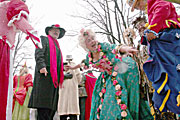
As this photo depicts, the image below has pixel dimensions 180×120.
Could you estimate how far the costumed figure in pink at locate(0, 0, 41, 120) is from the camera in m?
2.46

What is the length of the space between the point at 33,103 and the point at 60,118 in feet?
8.71

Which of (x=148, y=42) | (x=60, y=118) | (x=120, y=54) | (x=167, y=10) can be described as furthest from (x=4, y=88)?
(x=60, y=118)

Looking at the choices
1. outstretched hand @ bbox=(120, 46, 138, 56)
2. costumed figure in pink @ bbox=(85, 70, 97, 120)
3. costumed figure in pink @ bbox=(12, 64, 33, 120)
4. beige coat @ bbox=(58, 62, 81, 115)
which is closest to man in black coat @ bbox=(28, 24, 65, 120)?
outstretched hand @ bbox=(120, 46, 138, 56)

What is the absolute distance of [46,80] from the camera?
152 inches

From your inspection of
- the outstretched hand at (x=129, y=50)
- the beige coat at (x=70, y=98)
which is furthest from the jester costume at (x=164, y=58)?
the beige coat at (x=70, y=98)

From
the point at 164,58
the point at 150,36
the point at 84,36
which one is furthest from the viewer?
the point at 84,36

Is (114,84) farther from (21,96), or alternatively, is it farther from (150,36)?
(21,96)

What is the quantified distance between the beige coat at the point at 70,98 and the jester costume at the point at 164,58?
3.71 m

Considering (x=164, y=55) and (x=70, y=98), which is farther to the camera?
(x=70, y=98)

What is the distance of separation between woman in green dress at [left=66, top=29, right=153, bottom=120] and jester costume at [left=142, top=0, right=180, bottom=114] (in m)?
0.35

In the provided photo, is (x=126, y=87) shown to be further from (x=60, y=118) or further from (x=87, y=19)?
(x=87, y=19)

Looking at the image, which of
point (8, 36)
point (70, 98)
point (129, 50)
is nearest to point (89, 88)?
point (70, 98)

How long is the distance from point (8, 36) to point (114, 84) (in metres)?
1.67

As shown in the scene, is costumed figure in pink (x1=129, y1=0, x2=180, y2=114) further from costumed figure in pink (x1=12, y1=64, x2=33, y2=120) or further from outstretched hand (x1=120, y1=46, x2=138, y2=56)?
costumed figure in pink (x1=12, y1=64, x2=33, y2=120)
